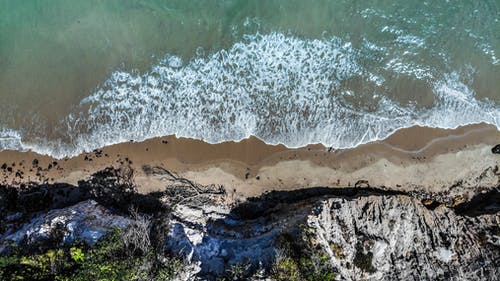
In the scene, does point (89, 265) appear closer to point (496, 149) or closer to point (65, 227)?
point (65, 227)

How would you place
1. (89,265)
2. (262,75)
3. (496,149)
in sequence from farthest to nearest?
1. (262,75)
2. (496,149)
3. (89,265)

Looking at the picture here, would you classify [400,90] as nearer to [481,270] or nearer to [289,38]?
[289,38]

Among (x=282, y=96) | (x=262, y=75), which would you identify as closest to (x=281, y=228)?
(x=282, y=96)

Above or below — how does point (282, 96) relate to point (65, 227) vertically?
above

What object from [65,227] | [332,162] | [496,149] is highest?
[496,149]

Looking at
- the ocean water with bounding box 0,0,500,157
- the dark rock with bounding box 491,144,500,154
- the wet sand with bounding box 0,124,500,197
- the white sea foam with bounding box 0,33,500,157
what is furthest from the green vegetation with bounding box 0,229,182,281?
the dark rock with bounding box 491,144,500,154

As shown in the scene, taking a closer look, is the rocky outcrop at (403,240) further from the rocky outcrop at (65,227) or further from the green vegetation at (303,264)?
the rocky outcrop at (65,227)

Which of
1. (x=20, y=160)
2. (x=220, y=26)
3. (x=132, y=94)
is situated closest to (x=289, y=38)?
(x=220, y=26)
